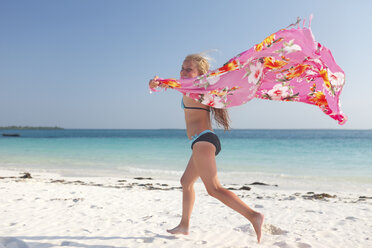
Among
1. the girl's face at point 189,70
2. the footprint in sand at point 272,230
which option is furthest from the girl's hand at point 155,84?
the footprint in sand at point 272,230

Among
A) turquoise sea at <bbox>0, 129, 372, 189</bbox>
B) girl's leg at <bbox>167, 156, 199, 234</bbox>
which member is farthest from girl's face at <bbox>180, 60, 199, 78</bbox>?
turquoise sea at <bbox>0, 129, 372, 189</bbox>

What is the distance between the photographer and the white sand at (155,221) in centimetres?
316

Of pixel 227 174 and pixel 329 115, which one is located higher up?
pixel 329 115

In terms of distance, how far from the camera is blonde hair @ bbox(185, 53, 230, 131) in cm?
296

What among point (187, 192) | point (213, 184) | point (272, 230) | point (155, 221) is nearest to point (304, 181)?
point (272, 230)

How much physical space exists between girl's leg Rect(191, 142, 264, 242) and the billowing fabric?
0.42 m

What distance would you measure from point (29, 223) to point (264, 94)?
3.14 m

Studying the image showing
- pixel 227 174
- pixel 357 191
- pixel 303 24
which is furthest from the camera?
pixel 227 174

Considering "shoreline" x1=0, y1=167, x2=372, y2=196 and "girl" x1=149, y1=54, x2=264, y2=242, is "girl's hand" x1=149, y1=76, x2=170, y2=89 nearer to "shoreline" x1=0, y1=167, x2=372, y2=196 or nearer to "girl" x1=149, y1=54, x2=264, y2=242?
"girl" x1=149, y1=54, x2=264, y2=242

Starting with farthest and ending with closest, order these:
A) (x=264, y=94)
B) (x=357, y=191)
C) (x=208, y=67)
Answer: (x=357, y=191) → (x=264, y=94) → (x=208, y=67)

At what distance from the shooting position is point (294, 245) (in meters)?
3.10

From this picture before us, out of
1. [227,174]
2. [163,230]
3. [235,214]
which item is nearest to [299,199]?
[235,214]

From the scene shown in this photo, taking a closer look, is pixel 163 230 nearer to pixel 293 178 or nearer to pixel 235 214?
pixel 235 214

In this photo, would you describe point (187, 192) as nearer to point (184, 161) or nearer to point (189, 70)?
point (189, 70)
